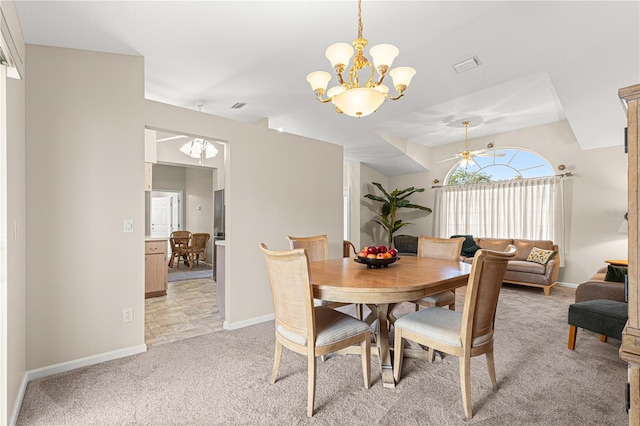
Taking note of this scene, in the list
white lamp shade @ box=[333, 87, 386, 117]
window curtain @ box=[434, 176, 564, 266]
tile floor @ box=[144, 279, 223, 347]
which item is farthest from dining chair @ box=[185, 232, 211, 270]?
white lamp shade @ box=[333, 87, 386, 117]

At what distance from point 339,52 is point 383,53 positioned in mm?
292

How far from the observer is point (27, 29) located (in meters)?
2.20

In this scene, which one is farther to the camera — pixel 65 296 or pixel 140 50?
pixel 140 50

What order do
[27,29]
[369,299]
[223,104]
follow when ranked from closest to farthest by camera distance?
[369,299] < [27,29] < [223,104]

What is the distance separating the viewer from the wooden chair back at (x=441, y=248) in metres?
3.21

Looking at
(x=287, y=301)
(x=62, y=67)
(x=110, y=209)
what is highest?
(x=62, y=67)

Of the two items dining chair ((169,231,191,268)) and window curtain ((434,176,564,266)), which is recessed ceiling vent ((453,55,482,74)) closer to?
window curtain ((434,176,564,266))

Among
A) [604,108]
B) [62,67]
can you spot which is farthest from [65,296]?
[604,108]

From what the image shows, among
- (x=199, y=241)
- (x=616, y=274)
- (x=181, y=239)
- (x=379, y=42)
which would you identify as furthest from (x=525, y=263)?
(x=181, y=239)

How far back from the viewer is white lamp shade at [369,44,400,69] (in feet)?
7.03

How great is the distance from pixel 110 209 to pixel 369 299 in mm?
2162

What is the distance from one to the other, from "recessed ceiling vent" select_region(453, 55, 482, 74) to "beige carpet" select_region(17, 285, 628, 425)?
2.70m

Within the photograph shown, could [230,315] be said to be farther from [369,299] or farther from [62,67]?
[62,67]

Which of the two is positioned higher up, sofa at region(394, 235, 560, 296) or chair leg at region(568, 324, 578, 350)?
sofa at region(394, 235, 560, 296)
